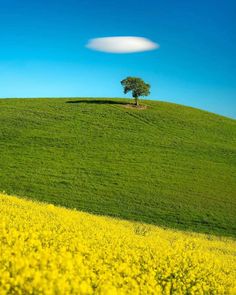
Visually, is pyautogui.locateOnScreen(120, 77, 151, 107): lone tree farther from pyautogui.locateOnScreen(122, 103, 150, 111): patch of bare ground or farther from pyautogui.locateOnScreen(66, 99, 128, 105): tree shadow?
pyautogui.locateOnScreen(66, 99, 128, 105): tree shadow

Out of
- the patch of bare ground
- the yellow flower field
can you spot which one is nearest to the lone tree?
the patch of bare ground

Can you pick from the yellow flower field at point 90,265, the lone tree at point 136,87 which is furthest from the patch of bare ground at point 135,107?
the yellow flower field at point 90,265

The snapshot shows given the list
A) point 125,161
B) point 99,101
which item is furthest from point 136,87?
point 125,161

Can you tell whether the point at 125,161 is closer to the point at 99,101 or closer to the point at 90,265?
the point at 99,101

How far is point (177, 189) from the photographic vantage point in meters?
48.2

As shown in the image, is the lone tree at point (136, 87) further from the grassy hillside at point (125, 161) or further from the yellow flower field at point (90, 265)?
the yellow flower field at point (90, 265)

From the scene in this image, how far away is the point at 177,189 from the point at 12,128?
3164 centimetres

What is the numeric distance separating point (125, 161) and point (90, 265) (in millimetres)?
47017

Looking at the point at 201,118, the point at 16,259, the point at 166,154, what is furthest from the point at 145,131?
the point at 16,259

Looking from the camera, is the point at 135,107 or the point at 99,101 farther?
the point at 99,101

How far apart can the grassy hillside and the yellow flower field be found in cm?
2558

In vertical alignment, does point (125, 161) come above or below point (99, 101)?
below

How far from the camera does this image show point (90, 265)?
9.86 metres

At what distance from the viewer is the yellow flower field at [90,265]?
23.7 feet
